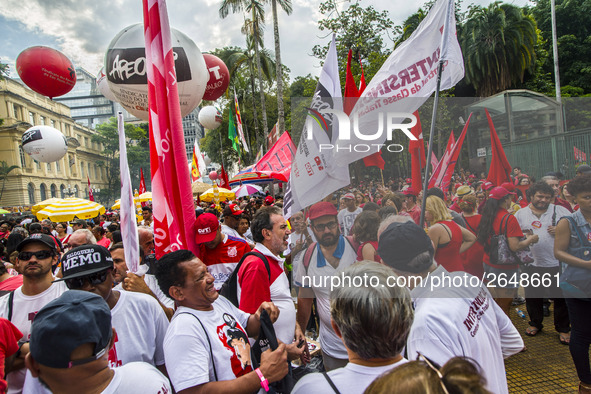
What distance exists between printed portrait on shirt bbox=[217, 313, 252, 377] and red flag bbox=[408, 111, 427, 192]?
1.53 metres

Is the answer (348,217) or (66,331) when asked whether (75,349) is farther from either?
(348,217)

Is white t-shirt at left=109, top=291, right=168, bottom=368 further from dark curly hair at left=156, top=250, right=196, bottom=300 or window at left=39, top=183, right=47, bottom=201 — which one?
window at left=39, top=183, right=47, bottom=201

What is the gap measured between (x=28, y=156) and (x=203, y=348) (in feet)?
159

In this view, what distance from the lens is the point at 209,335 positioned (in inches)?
67.6

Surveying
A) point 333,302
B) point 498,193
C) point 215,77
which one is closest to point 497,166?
→ point 498,193

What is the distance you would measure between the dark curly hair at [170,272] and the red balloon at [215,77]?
3.63 meters

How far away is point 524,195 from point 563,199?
45cm

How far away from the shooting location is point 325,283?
2.59 meters

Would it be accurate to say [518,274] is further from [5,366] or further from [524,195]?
[5,366]

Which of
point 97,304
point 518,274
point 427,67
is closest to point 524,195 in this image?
point 518,274

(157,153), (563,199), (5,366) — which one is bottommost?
(5,366)

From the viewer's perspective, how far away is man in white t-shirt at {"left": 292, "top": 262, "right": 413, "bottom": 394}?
4.01ft

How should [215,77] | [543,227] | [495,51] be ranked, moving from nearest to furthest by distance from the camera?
[543,227] < [215,77] < [495,51]

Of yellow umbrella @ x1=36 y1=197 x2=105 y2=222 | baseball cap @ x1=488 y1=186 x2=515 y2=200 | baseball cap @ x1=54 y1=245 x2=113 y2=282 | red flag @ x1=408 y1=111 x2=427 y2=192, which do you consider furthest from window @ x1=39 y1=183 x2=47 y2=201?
baseball cap @ x1=488 y1=186 x2=515 y2=200
